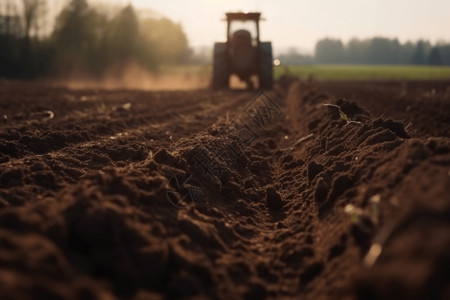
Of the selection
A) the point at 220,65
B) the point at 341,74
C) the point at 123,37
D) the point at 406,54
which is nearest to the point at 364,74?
the point at 341,74

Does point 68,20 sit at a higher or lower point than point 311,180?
higher

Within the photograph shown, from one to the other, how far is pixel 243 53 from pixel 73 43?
25.4 meters

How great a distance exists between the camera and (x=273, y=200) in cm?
545

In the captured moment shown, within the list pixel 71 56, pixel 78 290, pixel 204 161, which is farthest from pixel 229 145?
pixel 71 56

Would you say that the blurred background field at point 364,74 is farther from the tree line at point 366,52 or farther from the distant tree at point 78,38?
the tree line at point 366,52

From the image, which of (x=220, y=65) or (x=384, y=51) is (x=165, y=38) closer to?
(x=220, y=65)

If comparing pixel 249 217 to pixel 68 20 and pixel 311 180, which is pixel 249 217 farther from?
pixel 68 20

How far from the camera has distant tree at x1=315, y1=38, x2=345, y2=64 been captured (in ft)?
450

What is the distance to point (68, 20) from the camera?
139 feet

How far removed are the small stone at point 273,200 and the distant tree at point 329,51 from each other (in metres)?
136

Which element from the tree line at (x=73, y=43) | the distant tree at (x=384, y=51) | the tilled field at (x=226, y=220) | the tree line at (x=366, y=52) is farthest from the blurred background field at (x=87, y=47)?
the distant tree at (x=384, y=51)

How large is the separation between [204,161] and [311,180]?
1320mm

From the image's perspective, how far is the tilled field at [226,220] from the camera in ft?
8.35

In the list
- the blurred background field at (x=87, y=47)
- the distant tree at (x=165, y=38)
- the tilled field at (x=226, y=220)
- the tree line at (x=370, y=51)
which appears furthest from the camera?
the tree line at (x=370, y=51)
